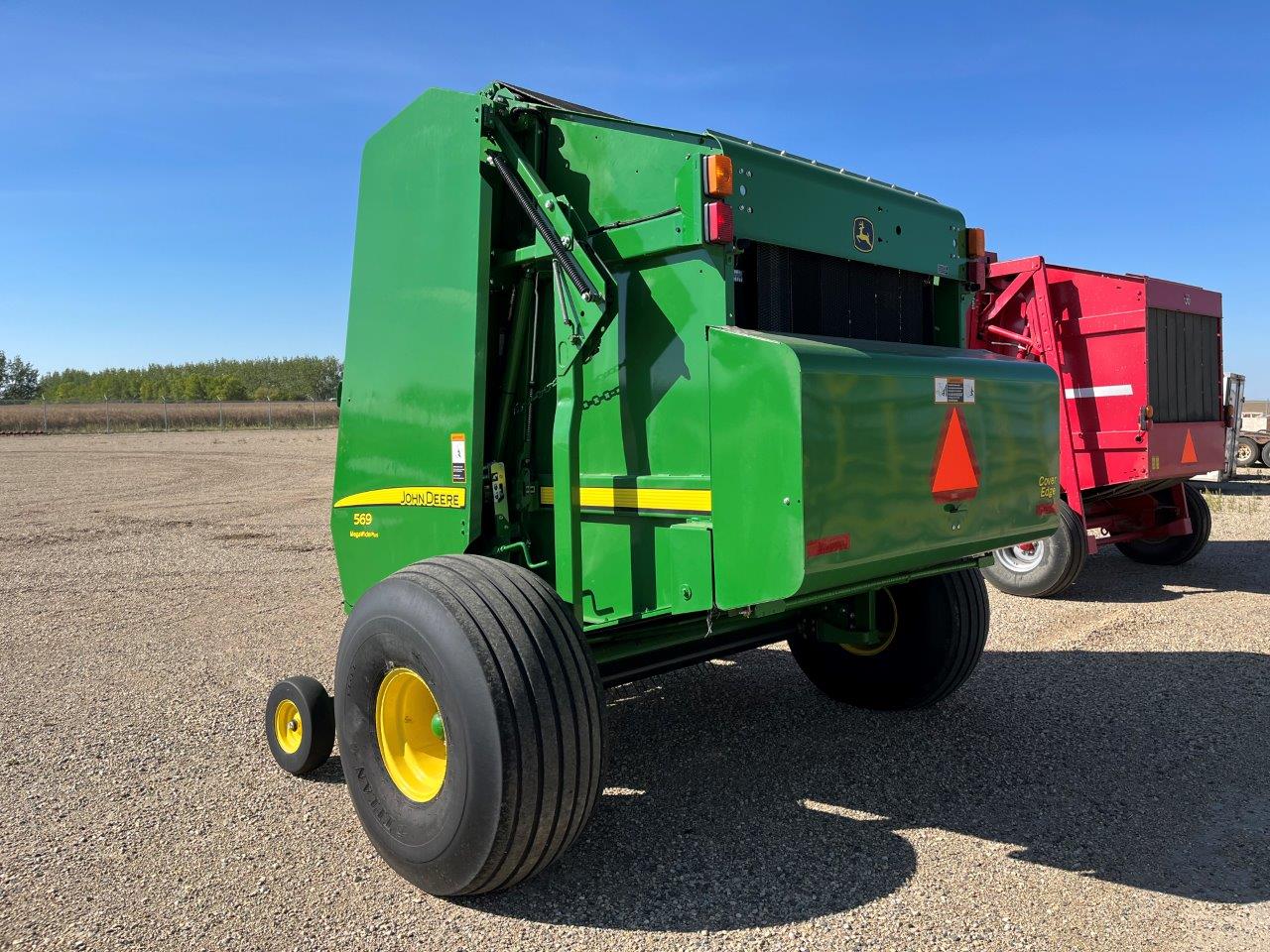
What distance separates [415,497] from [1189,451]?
7.38 meters

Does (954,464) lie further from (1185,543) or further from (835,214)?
(1185,543)

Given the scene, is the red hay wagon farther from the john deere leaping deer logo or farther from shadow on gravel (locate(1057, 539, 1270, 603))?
the john deere leaping deer logo

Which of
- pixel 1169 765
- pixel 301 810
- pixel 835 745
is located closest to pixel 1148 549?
pixel 1169 765

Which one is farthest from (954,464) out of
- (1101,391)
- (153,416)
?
(153,416)

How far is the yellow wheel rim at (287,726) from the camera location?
166 inches

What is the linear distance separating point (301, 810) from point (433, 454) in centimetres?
151

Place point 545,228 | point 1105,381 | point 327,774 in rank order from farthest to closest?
point 1105,381, point 327,774, point 545,228

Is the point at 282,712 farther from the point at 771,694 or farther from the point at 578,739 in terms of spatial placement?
the point at 771,694

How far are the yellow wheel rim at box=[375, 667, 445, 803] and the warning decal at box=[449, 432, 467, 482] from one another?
0.82 meters

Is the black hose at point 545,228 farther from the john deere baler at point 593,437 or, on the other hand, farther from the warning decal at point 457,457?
the warning decal at point 457,457

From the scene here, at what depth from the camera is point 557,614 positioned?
310 centimetres

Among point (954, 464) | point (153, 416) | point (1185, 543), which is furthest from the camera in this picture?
point (153, 416)

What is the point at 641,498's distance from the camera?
3469 millimetres

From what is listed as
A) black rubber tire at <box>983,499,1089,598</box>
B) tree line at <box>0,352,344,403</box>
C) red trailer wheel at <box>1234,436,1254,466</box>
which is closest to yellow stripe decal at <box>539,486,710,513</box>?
black rubber tire at <box>983,499,1089,598</box>
